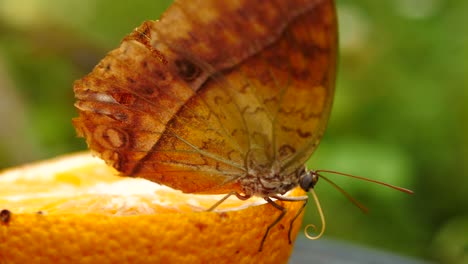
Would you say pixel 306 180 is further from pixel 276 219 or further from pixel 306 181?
pixel 276 219

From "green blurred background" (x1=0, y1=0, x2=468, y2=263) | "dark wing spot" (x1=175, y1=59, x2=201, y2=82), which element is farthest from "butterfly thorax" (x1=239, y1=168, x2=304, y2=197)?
"green blurred background" (x1=0, y1=0, x2=468, y2=263)

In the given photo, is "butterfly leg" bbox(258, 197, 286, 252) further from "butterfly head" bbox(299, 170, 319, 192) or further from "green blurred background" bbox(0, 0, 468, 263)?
"green blurred background" bbox(0, 0, 468, 263)

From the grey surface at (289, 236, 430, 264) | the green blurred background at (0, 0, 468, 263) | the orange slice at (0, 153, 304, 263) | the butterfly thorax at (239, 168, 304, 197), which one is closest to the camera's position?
the orange slice at (0, 153, 304, 263)

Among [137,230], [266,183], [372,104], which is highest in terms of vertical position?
[372,104]

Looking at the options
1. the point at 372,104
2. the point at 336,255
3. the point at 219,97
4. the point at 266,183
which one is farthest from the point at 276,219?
the point at 372,104

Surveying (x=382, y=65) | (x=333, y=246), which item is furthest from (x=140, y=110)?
(x=382, y=65)

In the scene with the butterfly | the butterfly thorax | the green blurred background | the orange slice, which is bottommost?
the orange slice

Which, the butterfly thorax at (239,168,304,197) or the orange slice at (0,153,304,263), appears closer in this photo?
the orange slice at (0,153,304,263)
